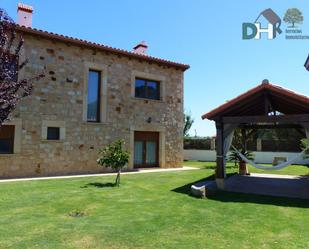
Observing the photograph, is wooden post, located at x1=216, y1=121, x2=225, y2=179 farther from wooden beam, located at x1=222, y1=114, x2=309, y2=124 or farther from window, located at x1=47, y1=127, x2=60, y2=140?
window, located at x1=47, y1=127, x2=60, y2=140

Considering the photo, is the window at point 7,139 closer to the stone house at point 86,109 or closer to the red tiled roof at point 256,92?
the stone house at point 86,109

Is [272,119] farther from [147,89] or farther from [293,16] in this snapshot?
[147,89]

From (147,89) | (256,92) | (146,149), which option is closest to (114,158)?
(256,92)

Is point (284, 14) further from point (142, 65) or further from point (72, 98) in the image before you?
point (72, 98)

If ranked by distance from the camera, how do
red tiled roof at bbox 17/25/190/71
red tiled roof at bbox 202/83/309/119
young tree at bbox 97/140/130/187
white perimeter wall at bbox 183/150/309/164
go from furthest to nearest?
white perimeter wall at bbox 183/150/309/164 < red tiled roof at bbox 17/25/190/71 < young tree at bbox 97/140/130/187 < red tiled roof at bbox 202/83/309/119

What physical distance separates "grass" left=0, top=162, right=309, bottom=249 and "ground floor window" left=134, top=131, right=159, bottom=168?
290 inches

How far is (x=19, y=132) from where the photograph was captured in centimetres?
1295

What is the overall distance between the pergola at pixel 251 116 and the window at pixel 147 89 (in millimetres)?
7492

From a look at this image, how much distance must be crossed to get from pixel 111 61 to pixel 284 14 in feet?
29.4

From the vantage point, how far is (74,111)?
577 inches

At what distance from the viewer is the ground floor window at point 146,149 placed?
57.4 feet

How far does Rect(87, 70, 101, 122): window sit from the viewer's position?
50.8 ft

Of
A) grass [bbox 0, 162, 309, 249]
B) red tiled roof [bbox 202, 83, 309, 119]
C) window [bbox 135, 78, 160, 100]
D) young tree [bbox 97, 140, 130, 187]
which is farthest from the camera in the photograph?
window [bbox 135, 78, 160, 100]

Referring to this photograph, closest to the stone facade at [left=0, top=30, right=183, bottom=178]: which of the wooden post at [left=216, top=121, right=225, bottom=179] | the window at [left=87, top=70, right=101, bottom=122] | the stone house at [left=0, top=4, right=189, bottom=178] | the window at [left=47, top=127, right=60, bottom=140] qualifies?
the stone house at [left=0, top=4, right=189, bottom=178]
